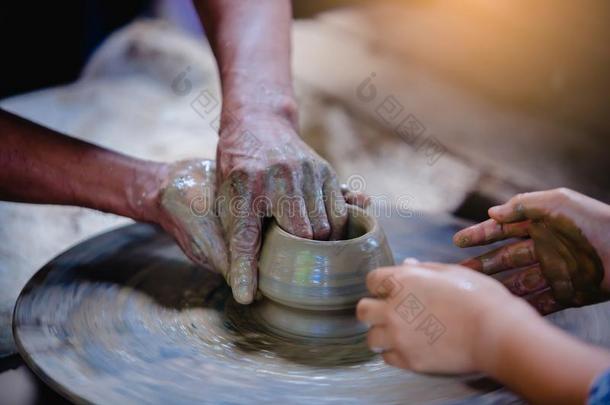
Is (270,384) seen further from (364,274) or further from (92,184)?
(92,184)

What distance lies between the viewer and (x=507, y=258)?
5.04ft

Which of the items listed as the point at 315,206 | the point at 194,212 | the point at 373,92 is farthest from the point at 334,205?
the point at 373,92

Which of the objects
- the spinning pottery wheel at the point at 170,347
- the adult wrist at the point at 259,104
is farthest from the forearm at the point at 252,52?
the spinning pottery wheel at the point at 170,347

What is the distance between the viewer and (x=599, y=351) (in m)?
1.06

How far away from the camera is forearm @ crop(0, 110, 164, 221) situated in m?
1.79

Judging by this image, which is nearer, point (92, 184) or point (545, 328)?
point (545, 328)

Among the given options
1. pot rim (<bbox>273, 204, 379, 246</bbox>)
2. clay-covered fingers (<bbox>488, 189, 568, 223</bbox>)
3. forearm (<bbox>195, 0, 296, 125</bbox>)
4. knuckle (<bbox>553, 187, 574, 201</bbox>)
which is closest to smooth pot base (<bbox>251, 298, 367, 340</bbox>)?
pot rim (<bbox>273, 204, 379, 246</bbox>)

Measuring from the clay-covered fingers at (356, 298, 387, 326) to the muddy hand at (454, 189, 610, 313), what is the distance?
0.39m

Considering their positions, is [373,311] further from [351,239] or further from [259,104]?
[259,104]

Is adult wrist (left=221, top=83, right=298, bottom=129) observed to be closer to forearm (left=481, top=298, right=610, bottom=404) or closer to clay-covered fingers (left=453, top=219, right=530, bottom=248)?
clay-covered fingers (left=453, top=219, right=530, bottom=248)

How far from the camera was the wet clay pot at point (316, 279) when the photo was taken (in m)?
1.47

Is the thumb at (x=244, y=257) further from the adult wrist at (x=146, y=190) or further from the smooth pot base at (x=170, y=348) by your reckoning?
the adult wrist at (x=146, y=190)

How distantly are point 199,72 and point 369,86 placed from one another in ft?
2.74

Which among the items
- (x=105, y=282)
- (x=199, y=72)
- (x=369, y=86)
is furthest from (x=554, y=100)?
(x=105, y=282)
